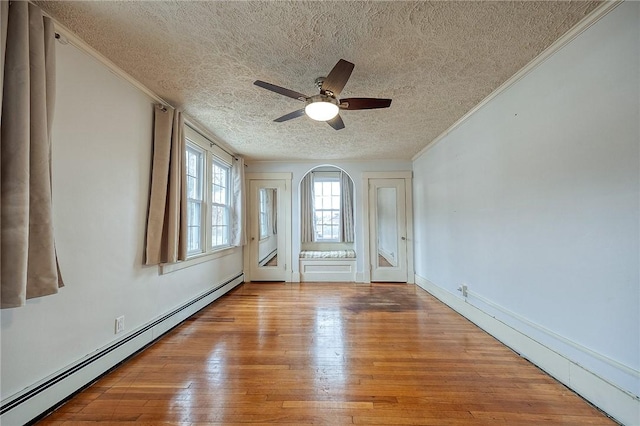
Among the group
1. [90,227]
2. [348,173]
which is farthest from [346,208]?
[90,227]

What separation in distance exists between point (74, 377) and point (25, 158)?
4.72 ft

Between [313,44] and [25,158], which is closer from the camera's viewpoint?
[25,158]

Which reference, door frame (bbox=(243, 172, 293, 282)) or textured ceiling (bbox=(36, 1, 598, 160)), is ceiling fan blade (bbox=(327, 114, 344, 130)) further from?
door frame (bbox=(243, 172, 293, 282))

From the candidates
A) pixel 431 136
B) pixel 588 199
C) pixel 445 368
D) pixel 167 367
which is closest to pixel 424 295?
pixel 445 368

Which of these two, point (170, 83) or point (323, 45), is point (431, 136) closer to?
point (323, 45)

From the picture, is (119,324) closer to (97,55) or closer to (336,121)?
(97,55)

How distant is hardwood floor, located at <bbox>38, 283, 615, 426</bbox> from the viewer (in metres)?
1.54

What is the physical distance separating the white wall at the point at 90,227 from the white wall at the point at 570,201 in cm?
337

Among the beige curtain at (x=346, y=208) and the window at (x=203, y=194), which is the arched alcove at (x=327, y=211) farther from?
the window at (x=203, y=194)

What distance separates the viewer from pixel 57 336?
162 centimetres

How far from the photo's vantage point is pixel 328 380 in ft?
6.15

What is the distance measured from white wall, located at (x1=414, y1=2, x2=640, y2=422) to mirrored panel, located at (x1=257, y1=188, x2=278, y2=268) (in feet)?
12.3

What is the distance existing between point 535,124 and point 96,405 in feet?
12.2

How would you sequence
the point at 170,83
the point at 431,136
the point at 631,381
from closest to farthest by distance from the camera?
the point at 631,381 → the point at 170,83 → the point at 431,136
